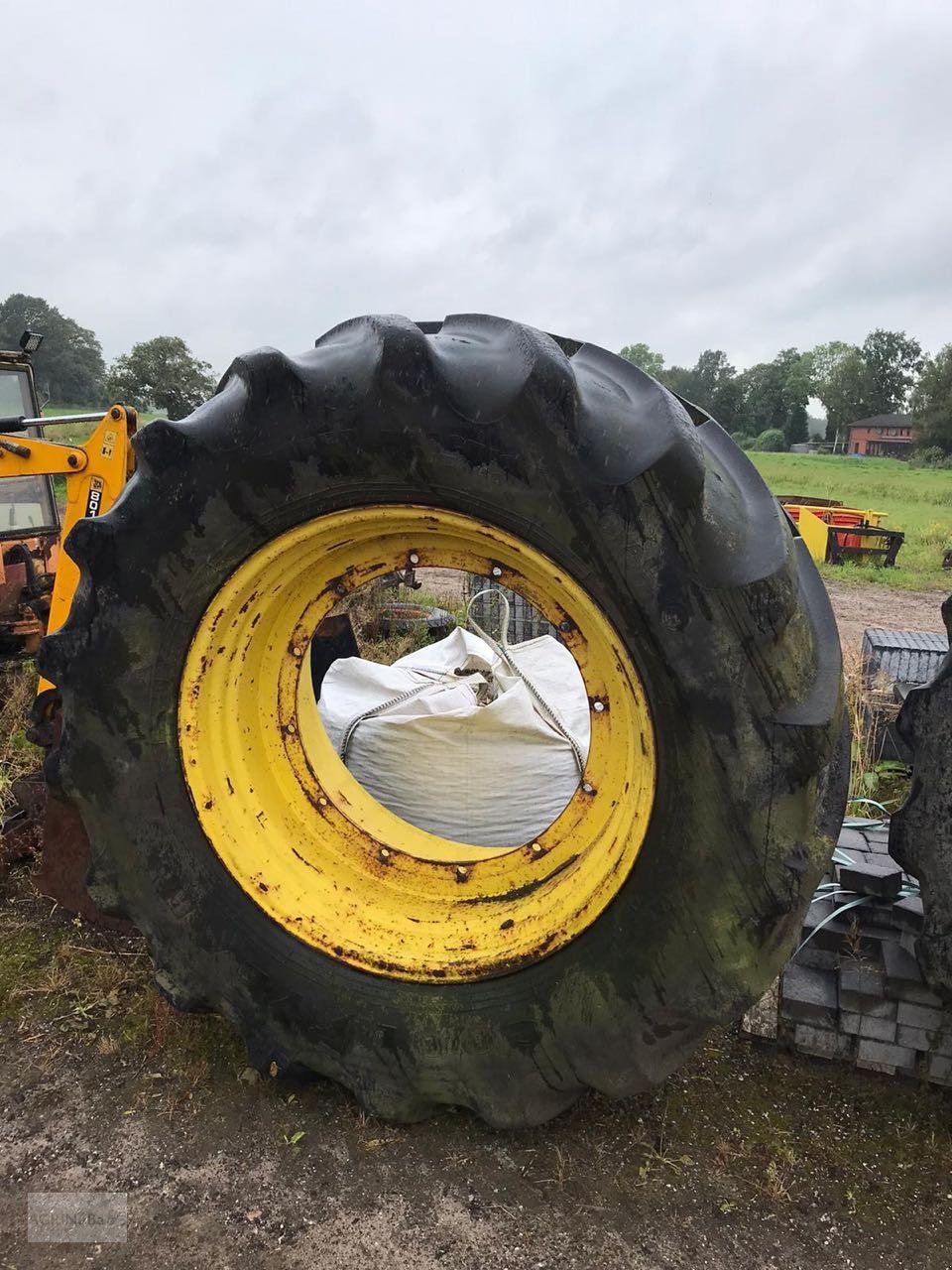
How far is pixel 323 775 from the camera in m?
2.09

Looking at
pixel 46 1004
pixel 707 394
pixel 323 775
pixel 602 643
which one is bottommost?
pixel 46 1004

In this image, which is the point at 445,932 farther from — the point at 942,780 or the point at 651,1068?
the point at 942,780

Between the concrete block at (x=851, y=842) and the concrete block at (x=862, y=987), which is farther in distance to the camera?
the concrete block at (x=851, y=842)

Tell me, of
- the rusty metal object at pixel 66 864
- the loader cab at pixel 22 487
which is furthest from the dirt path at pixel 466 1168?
the loader cab at pixel 22 487

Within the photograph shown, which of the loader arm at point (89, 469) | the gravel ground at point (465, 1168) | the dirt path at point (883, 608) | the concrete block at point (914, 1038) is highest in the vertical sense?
the loader arm at point (89, 469)

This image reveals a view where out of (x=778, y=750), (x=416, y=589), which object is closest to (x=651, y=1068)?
(x=778, y=750)

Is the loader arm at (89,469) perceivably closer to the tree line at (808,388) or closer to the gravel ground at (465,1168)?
the gravel ground at (465,1168)

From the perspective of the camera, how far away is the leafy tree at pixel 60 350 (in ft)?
122

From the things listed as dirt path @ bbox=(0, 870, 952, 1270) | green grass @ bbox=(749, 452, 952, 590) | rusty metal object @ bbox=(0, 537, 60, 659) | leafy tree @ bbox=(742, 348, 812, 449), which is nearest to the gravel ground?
dirt path @ bbox=(0, 870, 952, 1270)

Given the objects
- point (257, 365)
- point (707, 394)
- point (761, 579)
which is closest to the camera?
→ point (761, 579)

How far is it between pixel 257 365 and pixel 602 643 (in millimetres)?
828

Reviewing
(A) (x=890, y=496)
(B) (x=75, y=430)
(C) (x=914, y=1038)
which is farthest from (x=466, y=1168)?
(A) (x=890, y=496)

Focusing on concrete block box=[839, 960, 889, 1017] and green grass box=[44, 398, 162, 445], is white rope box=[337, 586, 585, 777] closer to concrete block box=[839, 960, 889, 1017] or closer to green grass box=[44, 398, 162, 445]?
concrete block box=[839, 960, 889, 1017]

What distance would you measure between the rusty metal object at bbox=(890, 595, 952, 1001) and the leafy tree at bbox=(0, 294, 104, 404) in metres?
38.9
